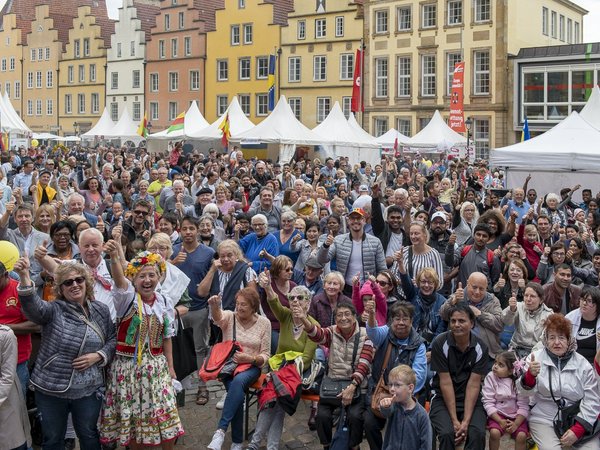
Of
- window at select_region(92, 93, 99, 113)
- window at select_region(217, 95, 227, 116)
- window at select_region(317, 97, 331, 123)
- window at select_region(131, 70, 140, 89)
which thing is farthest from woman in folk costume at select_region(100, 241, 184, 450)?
window at select_region(92, 93, 99, 113)

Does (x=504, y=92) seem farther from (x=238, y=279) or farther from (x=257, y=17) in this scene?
(x=238, y=279)

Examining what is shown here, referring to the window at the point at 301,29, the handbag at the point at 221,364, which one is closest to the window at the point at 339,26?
the window at the point at 301,29

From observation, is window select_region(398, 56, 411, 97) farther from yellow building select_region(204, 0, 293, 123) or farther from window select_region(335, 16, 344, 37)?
yellow building select_region(204, 0, 293, 123)

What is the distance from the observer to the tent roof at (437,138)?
28719mm

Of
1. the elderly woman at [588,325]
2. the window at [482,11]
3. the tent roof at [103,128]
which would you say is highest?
the window at [482,11]

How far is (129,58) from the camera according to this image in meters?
52.7

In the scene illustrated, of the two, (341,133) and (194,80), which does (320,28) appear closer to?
(194,80)

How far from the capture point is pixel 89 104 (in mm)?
56094

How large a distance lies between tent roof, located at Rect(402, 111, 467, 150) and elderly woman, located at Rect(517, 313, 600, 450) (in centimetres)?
2365

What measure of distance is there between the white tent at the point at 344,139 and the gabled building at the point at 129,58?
27.3 metres

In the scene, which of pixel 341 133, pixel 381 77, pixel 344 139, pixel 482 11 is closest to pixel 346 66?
pixel 381 77

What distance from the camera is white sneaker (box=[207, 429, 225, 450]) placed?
5.77 m

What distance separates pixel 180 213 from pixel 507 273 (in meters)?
4.81

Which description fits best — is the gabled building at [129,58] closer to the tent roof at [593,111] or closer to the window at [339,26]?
the window at [339,26]
